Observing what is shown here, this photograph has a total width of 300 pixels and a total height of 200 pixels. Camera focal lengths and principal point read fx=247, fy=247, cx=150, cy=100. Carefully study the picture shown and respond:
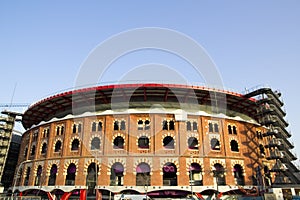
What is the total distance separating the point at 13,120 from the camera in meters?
51.4

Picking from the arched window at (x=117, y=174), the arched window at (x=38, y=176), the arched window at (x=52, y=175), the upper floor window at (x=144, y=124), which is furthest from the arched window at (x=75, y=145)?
the upper floor window at (x=144, y=124)

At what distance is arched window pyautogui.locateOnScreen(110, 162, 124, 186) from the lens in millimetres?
31969

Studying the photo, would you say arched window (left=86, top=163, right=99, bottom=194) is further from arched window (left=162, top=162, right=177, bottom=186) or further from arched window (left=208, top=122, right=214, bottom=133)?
arched window (left=208, top=122, right=214, bottom=133)

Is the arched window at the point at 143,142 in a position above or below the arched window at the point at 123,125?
below

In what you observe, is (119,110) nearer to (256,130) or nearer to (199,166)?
(199,166)

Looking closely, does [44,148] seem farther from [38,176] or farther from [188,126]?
[188,126]

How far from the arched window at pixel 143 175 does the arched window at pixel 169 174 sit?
2.10m

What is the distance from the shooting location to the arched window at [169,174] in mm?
31641

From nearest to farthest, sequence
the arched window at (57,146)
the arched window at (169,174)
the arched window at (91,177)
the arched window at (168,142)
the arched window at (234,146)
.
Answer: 1. the arched window at (169,174)
2. the arched window at (91,177)
3. the arched window at (168,142)
4. the arched window at (234,146)
5. the arched window at (57,146)

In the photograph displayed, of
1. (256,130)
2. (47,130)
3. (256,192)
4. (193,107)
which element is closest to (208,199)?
(256,192)

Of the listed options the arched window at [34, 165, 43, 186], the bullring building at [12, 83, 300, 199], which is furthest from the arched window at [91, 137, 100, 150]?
the arched window at [34, 165, 43, 186]

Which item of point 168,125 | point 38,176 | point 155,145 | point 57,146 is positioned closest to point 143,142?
point 155,145

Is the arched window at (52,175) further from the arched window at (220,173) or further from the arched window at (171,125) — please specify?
the arched window at (220,173)

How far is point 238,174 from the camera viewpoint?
35.0 meters
